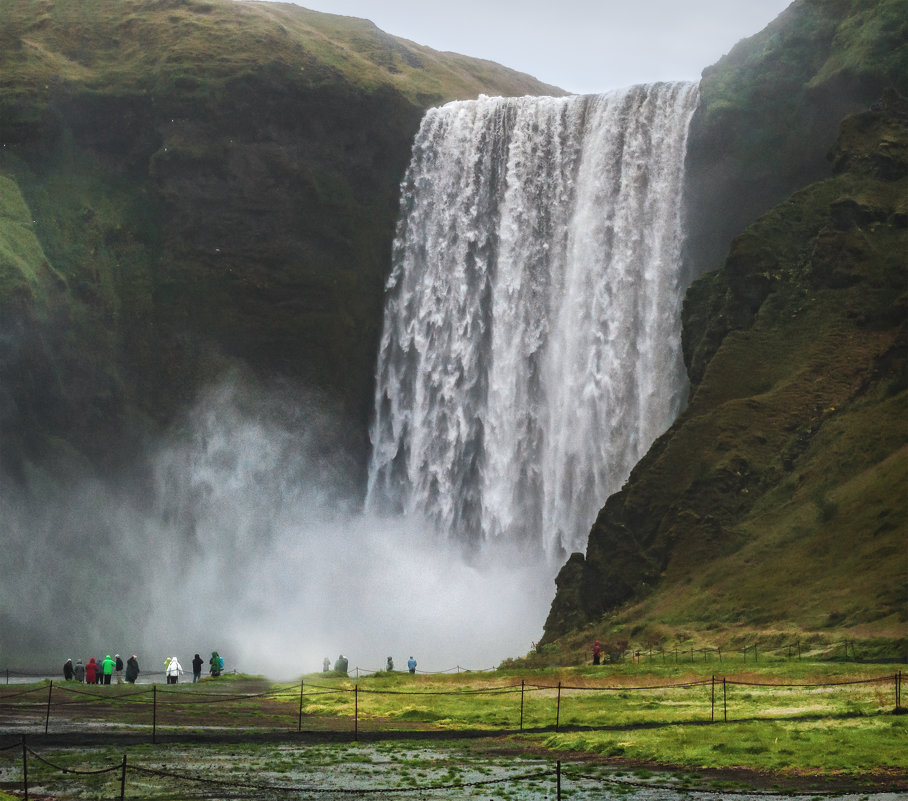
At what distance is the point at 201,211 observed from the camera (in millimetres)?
97875

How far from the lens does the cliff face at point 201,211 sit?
9656 centimetres

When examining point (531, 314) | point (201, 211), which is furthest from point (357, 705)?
point (201, 211)

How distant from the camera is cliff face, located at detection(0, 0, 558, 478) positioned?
9656cm

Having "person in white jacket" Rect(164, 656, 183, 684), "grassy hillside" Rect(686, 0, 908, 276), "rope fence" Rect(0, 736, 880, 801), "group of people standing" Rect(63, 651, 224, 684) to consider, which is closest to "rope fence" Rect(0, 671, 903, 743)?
"person in white jacket" Rect(164, 656, 183, 684)

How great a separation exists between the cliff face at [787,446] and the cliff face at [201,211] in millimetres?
32098

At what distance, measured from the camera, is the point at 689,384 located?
264 ft

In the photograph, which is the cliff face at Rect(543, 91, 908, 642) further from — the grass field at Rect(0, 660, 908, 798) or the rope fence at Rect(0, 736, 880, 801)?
the rope fence at Rect(0, 736, 880, 801)

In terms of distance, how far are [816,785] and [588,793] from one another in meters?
4.69

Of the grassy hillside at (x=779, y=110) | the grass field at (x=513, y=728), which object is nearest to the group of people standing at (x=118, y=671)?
the grass field at (x=513, y=728)

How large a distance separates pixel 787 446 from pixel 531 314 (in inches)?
1137

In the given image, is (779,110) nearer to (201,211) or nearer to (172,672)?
(201,211)

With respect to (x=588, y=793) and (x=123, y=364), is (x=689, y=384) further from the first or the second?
(x=588, y=793)

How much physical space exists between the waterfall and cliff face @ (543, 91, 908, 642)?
9631 mm

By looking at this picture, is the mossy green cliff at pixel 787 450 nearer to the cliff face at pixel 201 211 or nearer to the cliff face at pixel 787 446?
the cliff face at pixel 787 446
